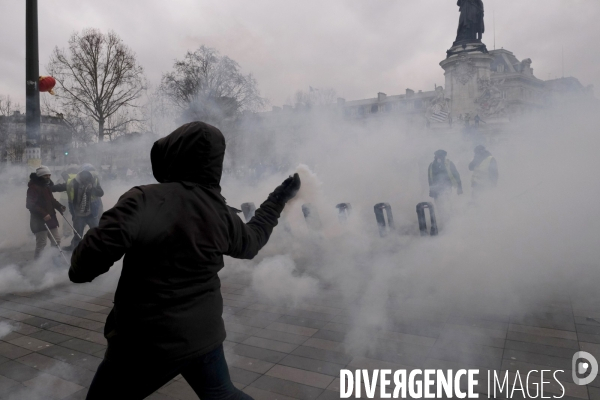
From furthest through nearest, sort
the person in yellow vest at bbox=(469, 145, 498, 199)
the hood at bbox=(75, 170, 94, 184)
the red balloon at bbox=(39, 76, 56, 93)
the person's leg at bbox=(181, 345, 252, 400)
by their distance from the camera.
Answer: the red balloon at bbox=(39, 76, 56, 93)
the person in yellow vest at bbox=(469, 145, 498, 199)
the hood at bbox=(75, 170, 94, 184)
the person's leg at bbox=(181, 345, 252, 400)

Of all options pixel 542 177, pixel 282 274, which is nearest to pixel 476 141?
pixel 542 177

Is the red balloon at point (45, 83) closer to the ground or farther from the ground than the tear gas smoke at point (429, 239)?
farther from the ground

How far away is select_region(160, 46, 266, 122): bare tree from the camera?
56.4 ft

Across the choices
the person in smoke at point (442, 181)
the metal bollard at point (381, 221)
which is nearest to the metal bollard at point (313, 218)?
the metal bollard at point (381, 221)

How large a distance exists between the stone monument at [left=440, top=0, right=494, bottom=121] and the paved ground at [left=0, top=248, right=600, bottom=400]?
11.5 meters

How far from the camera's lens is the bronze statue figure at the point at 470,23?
1530 centimetres

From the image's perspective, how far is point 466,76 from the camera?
14.9m

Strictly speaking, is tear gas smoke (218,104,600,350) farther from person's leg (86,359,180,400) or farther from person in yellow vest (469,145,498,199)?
person's leg (86,359,180,400)

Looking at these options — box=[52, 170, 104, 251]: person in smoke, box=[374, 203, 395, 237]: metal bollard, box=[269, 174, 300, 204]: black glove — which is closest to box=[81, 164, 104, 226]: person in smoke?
box=[52, 170, 104, 251]: person in smoke

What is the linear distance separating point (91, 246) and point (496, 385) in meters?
2.61

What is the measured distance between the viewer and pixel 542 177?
8.31 m

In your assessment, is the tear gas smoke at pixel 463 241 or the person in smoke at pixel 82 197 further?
the person in smoke at pixel 82 197

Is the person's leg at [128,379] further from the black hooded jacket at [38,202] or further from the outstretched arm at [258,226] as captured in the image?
the black hooded jacket at [38,202]

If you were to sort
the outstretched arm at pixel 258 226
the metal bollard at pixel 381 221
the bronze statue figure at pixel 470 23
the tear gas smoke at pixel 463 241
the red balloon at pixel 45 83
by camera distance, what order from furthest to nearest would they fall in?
1. the bronze statue figure at pixel 470 23
2. the red balloon at pixel 45 83
3. the metal bollard at pixel 381 221
4. the tear gas smoke at pixel 463 241
5. the outstretched arm at pixel 258 226
